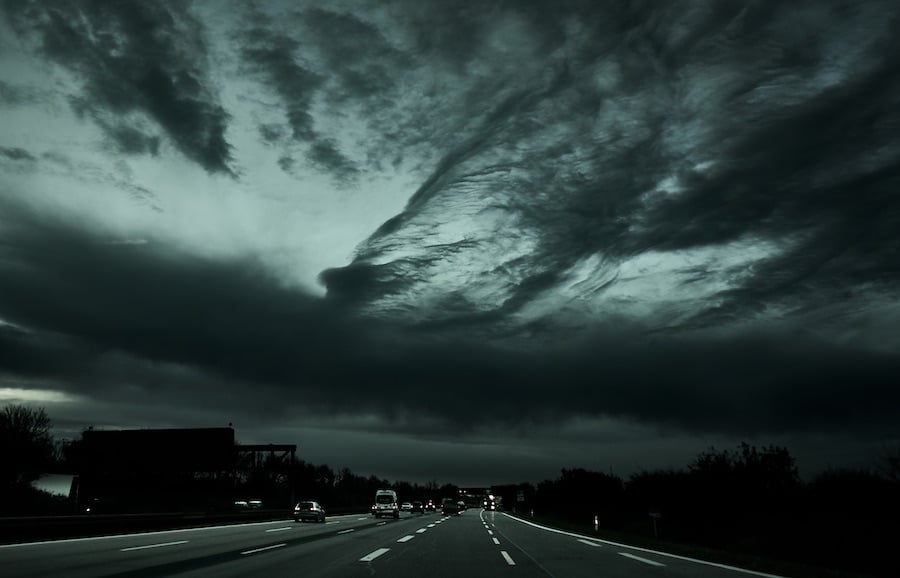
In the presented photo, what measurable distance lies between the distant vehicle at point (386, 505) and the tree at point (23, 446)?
103 ft

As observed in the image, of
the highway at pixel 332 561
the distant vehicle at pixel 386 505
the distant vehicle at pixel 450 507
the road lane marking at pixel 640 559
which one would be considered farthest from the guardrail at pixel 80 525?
the distant vehicle at pixel 450 507

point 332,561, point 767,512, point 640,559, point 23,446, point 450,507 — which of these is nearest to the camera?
point 332,561

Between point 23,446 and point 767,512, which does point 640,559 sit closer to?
point 767,512

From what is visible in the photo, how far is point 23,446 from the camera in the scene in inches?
2338

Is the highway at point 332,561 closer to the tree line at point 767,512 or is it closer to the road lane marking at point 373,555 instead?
the road lane marking at point 373,555

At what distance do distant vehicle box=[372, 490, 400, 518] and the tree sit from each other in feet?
103

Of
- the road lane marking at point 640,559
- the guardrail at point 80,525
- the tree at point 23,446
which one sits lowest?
the road lane marking at point 640,559

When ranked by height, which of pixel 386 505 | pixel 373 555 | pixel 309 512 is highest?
pixel 386 505

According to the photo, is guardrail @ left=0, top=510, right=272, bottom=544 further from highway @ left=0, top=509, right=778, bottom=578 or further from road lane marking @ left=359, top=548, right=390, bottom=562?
road lane marking @ left=359, top=548, right=390, bottom=562

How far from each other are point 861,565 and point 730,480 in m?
29.0

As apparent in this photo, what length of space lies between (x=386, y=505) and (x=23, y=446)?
115 feet

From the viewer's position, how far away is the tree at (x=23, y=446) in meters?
57.1

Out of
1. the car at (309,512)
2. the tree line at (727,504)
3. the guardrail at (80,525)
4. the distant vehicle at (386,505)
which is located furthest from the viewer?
the distant vehicle at (386,505)

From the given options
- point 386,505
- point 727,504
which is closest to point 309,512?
point 386,505
